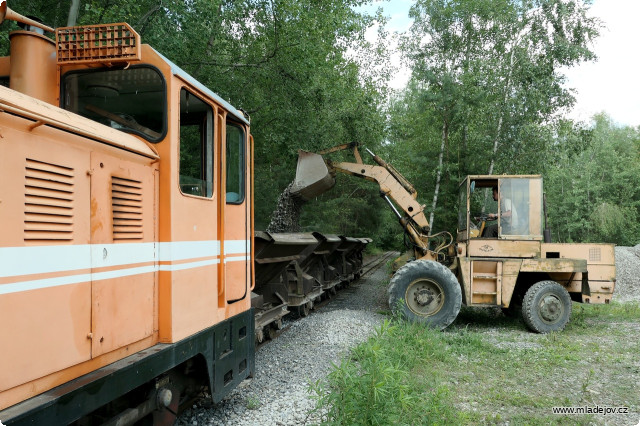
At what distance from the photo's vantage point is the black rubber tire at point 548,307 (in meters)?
8.50

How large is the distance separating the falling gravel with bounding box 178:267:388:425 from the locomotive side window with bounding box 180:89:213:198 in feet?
6.10

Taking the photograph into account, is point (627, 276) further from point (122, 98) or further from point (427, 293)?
point (122, 98)

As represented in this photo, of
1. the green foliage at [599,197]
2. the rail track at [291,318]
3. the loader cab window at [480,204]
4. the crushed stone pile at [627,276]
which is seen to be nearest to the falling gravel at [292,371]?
the rail track at [291,318]

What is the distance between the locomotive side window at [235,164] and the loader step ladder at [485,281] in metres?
5.62

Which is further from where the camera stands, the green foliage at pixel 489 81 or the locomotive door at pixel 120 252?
the green foliage at pixel 489 81

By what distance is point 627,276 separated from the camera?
15516mm

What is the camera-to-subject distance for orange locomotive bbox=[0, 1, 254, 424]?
2.13m

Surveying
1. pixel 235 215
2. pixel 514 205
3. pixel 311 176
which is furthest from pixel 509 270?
pixel 235 215

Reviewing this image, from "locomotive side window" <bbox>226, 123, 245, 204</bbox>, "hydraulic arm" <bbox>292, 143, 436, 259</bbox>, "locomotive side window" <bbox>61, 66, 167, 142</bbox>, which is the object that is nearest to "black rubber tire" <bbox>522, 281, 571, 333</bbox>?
"hydraulic arm" <bbox>292, 143, 436, 259</bbox>

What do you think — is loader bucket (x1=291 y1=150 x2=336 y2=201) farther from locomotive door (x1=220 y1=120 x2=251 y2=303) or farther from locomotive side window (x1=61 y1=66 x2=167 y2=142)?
locomotive side window (x1=61 y1=66 x2=167 y2=142)

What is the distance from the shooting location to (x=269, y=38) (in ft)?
41.5

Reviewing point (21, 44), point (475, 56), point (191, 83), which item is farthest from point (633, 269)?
point (21, 44)

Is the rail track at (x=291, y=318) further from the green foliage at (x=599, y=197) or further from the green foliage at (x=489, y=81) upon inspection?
the green foliage at (x=599, y=197)

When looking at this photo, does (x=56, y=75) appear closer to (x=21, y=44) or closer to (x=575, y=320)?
(x=21, y=44)
